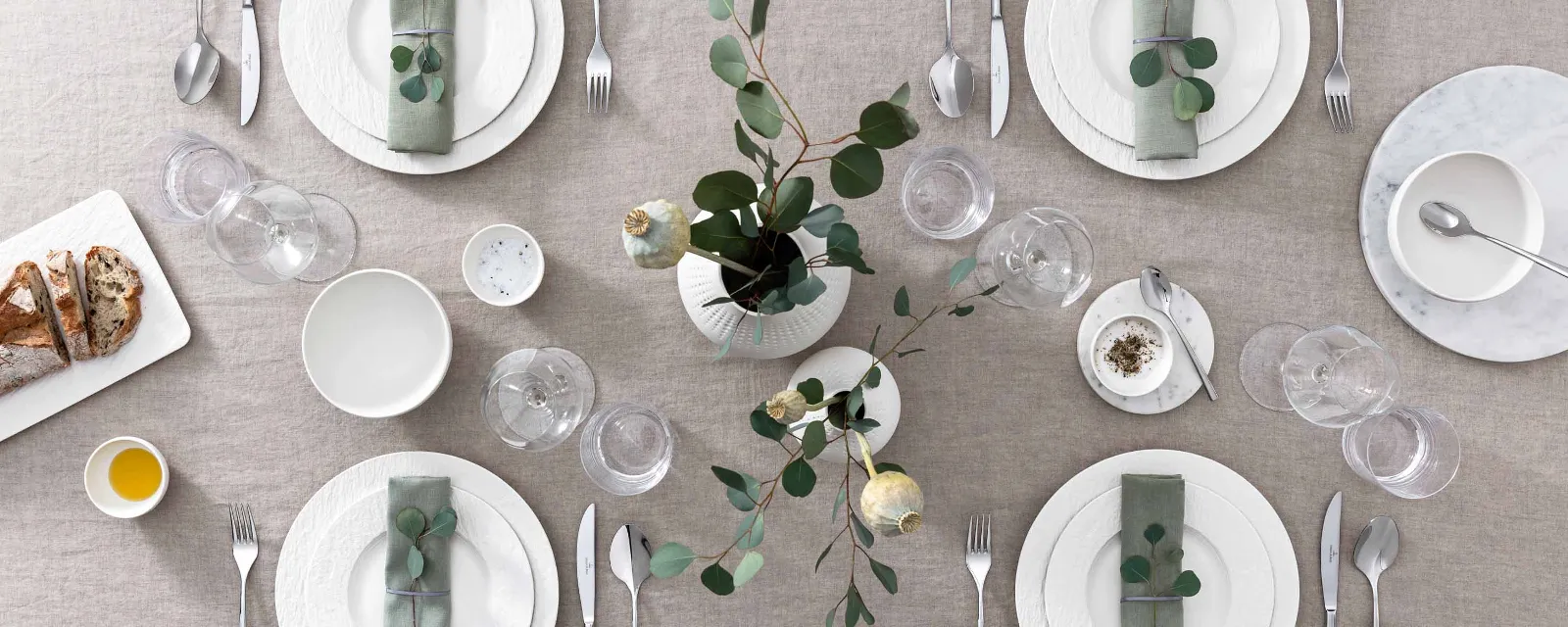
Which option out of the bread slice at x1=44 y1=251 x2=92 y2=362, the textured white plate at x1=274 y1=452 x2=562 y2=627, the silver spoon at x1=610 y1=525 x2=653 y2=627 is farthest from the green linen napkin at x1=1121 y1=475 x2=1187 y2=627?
the bread slice at x1=44 y1=251 x2=92 y2=362

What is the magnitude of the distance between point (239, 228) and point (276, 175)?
0.10 m

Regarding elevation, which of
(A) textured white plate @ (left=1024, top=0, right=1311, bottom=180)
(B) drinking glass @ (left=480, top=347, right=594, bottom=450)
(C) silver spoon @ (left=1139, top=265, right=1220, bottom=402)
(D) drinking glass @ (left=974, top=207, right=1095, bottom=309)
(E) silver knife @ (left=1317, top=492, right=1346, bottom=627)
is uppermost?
(A) textured white plate @ (left=1024, top=0, right=1311, bottom=180)

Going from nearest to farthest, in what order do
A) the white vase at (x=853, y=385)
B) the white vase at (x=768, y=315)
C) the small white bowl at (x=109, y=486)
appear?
the white vase at (x=768, y=315)
the white vase at (x=853, y=385)
the small white bowl at (x=109, y=486)

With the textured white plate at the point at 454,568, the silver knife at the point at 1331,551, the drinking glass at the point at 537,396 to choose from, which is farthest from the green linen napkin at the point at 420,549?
the silver knife at the point at 1331,551

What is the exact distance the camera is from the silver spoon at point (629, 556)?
119 cm

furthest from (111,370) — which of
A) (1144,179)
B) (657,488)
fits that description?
(1144,179)

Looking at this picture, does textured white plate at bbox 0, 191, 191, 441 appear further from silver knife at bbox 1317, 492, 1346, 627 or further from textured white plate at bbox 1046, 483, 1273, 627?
silver knife at bbox 1317, 492, 1346, 627

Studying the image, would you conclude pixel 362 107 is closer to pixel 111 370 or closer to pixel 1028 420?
pixel 111 370

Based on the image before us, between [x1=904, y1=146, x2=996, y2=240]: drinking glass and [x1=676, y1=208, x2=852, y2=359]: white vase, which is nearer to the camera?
Result: [x1=676, y1=208, x2=852, y2=359]: white vase

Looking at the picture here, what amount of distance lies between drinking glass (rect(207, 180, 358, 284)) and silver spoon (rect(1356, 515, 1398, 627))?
1518mm

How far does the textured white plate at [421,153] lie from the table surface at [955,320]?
0.08 feet

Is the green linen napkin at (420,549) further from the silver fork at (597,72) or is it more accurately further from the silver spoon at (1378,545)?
the silver spoon at (1378,545)

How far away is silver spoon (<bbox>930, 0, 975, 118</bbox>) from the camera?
1187mm

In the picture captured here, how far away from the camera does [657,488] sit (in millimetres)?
1207
